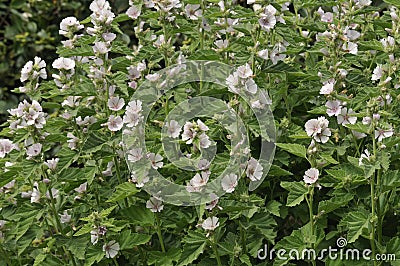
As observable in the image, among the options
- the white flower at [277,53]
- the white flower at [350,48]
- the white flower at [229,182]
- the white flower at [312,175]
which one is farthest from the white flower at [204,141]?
the white flower at [350,48]

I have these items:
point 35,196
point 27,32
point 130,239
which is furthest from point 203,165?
point 27,32

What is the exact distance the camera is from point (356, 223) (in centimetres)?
215

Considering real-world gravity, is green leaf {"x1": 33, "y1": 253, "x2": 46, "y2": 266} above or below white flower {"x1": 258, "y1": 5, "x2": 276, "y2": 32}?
below

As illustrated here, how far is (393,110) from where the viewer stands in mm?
2391

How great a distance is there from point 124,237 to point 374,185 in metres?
0.82

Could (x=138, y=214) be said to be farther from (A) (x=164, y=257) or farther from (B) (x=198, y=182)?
(B) (x=198, y=182)

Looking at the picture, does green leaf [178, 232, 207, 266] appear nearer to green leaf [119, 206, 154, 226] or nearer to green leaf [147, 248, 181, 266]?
green leaf [147, 248, 181, 266]

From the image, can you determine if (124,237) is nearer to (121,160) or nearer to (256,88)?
(121,160)

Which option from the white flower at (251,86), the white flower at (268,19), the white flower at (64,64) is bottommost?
the white flower at (64,64)

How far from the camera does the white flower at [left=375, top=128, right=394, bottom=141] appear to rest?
2.11 metres

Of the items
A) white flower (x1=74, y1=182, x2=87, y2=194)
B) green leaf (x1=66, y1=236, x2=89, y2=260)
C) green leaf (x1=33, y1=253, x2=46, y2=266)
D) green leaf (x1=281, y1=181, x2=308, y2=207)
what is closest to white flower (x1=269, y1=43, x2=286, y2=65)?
green leaf (x1=281, y1=181, x2=308, y2=207)

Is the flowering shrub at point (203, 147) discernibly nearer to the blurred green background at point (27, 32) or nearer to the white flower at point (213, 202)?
the white flower at point (213, 202)

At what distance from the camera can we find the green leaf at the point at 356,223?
2.13 m

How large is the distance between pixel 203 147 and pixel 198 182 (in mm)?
108
